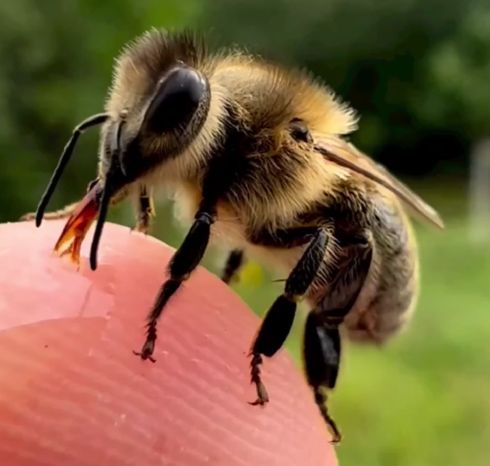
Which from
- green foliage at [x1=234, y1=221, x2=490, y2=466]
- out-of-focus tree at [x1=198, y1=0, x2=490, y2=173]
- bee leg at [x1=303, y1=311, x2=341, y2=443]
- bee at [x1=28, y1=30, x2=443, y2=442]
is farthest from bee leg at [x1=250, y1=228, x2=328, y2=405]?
out-of-focus tree at [x1=198, y1=0, x2=490, y2=173]

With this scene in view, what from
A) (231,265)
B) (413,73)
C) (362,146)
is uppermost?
(231,265)

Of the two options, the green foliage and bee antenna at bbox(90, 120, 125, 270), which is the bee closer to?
bee antenna at bbox(90, 120, 125, 270)

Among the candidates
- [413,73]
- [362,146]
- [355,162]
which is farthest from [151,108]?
[413,73]

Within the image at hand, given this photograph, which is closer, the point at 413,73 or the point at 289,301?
the point at 289,301

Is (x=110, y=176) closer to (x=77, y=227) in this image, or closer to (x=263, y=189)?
(x=77, y=227)

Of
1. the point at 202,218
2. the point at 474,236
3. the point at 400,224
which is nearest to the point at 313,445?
the point at 202,218

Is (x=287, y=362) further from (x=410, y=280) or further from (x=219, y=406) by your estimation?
(x=410, y=280)
